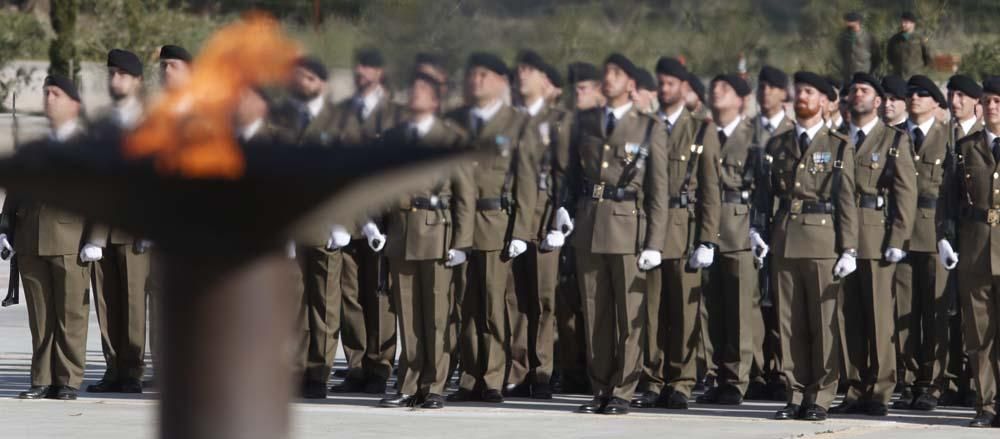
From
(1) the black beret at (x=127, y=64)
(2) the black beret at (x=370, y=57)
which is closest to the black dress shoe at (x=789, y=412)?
(1) the black beret at (x=127, y=64)

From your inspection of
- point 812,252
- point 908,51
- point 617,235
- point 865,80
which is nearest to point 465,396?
point 617,235

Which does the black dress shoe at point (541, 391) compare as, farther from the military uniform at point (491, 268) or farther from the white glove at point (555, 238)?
the white glove at point (555, 238)

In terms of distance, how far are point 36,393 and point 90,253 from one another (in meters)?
0.72

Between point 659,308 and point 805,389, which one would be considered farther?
point 659,308

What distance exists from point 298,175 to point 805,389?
5.91 meters

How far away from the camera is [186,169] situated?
8.34 ft

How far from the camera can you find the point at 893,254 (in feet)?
27.9

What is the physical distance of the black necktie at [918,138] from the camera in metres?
8.88

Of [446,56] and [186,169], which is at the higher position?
[446,56]

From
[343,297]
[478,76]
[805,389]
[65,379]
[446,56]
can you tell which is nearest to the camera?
[446,56]

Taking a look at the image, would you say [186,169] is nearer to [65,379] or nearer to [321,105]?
[321,105]

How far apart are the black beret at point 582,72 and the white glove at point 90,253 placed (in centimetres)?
604

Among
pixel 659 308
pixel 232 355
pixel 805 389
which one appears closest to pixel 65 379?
pixel 659 308

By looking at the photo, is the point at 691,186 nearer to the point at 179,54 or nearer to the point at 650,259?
the point at 650,259
